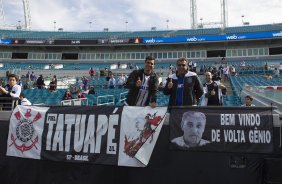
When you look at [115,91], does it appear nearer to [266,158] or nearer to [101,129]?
[101,129]

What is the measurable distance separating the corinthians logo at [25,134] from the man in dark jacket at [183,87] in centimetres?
234

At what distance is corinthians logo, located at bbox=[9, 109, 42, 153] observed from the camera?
18.1ft

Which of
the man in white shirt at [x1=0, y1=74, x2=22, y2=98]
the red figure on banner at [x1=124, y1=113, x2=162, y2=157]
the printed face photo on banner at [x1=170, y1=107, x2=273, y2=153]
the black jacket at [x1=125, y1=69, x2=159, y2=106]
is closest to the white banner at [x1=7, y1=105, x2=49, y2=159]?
the man in white shirt at [x1=0, y1=74, x2=22, y2=98]

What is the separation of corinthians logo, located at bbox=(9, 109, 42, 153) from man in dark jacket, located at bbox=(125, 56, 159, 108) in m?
1.67

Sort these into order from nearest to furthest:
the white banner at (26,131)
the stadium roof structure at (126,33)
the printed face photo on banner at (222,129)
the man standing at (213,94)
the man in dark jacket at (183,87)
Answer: the printed face photo on banner at (222,129) < the man in dark jacket at (183,87) < the white banner at (26,131) < the man standing at (213,94) < the stadium roof structure at (126,33)

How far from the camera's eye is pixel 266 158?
434 centimetres

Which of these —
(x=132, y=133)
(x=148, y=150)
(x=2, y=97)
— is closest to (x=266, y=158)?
(x=148, y=150)

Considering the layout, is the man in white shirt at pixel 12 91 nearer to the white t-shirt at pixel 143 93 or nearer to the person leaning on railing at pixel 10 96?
the person leaning on railing at pixel 10 96

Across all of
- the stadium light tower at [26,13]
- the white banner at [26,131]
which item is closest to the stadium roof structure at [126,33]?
the stadium light tower at [26,13]

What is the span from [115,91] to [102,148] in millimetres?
12965

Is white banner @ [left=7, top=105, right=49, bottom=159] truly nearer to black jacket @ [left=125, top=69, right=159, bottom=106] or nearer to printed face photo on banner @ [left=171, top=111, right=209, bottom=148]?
black jacket @ [left=125, top=69, right=159, bottom=106]

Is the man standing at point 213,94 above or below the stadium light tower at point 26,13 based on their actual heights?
below

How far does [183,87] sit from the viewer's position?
5.32 meters

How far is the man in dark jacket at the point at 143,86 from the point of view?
557 cm
